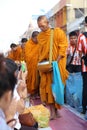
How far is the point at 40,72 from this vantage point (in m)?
5.26

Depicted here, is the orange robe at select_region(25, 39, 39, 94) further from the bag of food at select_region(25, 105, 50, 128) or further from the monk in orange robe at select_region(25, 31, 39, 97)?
the bag of food at select_region(25, 105, 50, 128)

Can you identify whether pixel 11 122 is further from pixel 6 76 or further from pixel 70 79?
pixel 70 79

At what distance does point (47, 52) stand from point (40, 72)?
1.36ft

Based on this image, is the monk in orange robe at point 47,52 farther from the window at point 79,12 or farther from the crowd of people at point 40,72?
the window at point 79,12

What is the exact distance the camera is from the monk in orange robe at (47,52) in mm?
4871

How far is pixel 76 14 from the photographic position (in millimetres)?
22000

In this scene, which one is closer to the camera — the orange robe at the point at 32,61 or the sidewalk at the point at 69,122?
the sidewalk at the point at 69,122

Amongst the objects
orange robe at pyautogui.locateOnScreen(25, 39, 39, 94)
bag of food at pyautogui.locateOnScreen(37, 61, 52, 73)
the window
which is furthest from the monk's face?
the window

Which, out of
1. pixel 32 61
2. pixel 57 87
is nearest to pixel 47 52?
pixel 57 87

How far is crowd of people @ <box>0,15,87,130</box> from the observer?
1.42 meters

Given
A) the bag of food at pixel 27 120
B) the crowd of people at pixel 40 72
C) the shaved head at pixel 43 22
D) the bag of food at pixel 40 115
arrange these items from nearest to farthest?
the crowd of people at pixel 40 72
the bag of food at pixel 27 120
the bag of food at pixel 40 115
the shaved head at pixel 43 22

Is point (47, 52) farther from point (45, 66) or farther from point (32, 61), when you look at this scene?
point (32, 61)

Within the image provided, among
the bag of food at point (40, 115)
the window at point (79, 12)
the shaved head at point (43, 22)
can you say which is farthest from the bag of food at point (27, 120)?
the window at point (79, 12)

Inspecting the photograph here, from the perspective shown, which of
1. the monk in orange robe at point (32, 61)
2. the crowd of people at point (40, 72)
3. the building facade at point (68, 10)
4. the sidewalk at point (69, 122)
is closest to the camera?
A: the crowd of people at point (40, 72)
